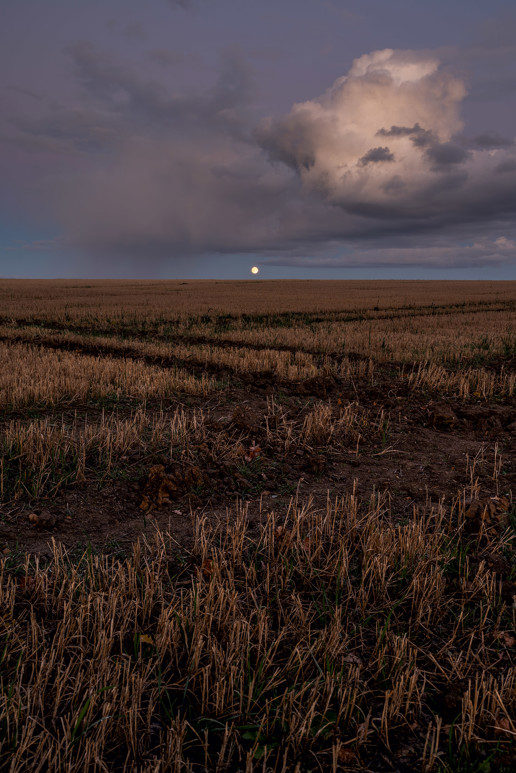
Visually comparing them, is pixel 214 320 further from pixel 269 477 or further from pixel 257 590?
pixel 257 590

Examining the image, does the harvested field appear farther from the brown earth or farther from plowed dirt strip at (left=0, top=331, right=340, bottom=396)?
plowed dirt strip at (left=0, top=331, right=340, bottom=396)

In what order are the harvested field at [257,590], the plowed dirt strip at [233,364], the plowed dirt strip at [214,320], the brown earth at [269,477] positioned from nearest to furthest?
the harvested field at [257,590] → the brown earth at [269,477] → the plowed dirt strip at [233,364] → the plowed dirt strip at [214,320]

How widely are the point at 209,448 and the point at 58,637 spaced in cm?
349

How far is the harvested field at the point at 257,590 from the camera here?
2314 millimetres

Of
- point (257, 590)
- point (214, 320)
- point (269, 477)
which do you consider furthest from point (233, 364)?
point (214, 320)

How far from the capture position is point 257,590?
3490 millimetres

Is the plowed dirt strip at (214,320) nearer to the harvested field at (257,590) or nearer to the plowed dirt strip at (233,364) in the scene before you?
the plowed dirt strip at (233,364)

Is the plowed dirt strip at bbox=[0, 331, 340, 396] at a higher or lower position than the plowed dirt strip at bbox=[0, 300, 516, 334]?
lower

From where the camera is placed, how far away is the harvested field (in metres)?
2.31

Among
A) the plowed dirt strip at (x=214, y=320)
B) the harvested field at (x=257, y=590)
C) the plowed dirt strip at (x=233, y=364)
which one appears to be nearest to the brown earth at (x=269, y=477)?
the harvested field at (x=257, y=590)

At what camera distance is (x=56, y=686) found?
8.20ft

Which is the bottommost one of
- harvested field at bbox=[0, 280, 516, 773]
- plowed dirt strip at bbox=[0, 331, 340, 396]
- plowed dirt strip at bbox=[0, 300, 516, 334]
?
harvested field at bbox=[0, 280, 516, 773]

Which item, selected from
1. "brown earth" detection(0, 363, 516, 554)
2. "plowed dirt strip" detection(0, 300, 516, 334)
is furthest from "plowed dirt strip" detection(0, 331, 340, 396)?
"plowed dirt strip" detection(0, 300, 516, 334)

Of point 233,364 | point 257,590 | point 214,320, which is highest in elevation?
point 214,320
